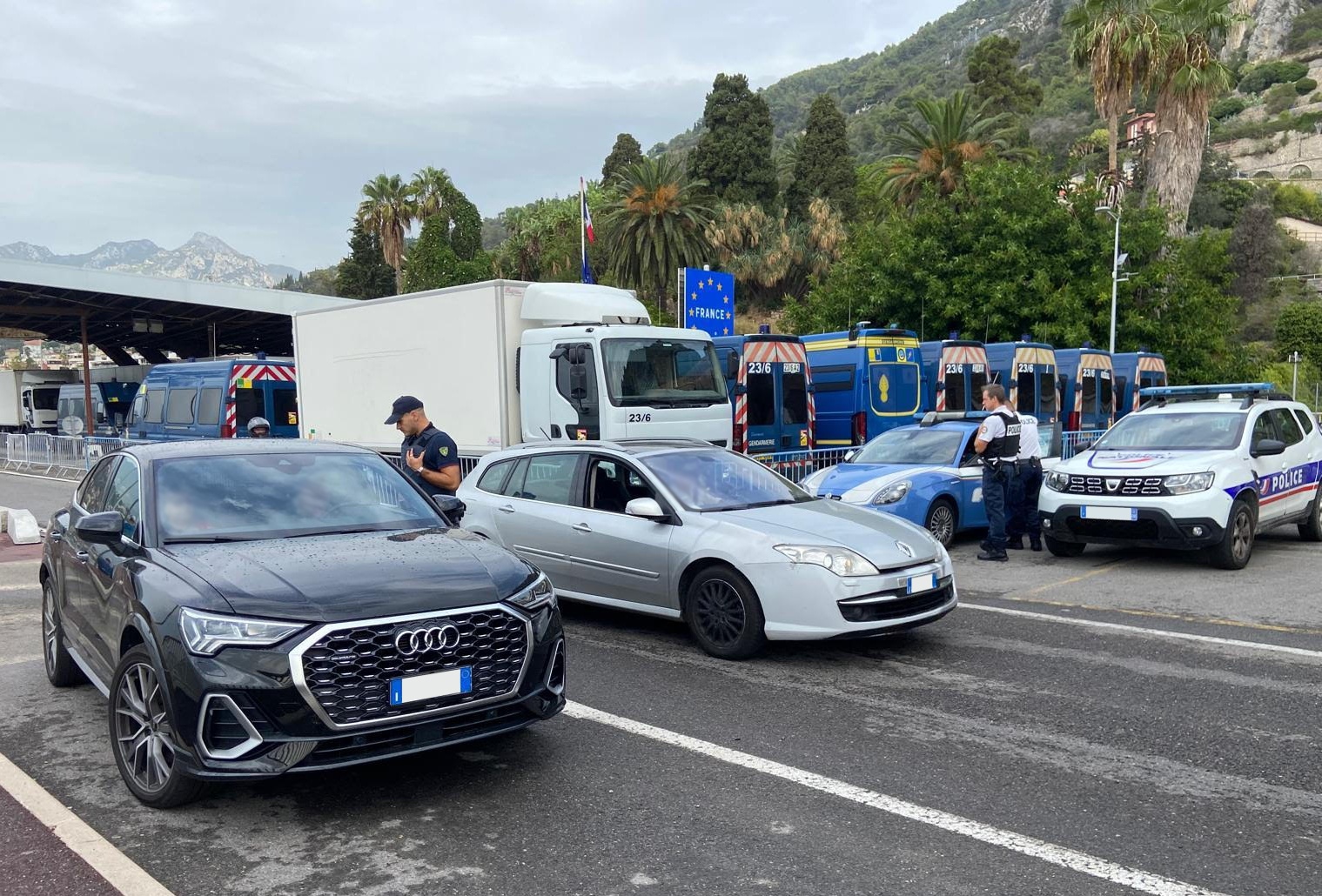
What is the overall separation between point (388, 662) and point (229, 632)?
24.7 inches

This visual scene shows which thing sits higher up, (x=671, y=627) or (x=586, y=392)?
(x=586, y=392)

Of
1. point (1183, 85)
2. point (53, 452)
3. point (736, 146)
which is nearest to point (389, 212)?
point (736, 146)

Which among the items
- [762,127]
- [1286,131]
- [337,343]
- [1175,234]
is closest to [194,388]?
[337,343]

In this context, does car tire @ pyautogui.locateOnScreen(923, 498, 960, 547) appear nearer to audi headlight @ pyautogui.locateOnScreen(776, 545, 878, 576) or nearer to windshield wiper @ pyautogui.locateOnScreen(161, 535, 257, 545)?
audi headlight @ pyautogui.locateOnScreen(776, 545, 878, 576)

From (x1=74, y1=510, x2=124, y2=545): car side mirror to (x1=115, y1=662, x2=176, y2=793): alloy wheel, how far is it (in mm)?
758

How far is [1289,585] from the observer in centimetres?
926

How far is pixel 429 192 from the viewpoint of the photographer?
200ft

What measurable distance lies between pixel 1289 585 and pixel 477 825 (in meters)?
8.20

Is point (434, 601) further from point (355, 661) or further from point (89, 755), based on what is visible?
point (89, 755)

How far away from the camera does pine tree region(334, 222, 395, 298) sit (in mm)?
70750

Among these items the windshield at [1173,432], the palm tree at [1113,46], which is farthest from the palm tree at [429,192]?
the windshield at [1173,432]

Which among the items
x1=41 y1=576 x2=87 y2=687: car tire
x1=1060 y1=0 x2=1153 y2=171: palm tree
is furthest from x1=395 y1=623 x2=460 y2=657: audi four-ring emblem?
x1=1060 y1=0 x2=1153 y2=171: palm tree

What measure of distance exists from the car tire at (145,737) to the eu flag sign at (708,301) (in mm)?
16962

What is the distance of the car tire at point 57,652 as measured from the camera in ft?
20.4
